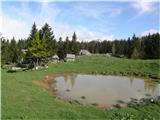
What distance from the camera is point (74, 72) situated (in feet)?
160

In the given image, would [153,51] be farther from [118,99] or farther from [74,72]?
[118,99]

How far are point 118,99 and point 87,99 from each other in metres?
3.47

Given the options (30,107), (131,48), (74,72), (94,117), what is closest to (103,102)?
(94,117)

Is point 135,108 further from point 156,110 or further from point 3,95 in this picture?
point 3,95

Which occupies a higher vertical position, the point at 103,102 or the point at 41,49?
the point at 41,49

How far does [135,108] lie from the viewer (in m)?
20.7

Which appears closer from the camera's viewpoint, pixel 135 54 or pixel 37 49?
pixel 37 49

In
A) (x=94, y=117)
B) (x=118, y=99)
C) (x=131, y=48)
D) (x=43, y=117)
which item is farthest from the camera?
(x=131, y=48)

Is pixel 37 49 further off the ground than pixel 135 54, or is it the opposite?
pixel 37 49

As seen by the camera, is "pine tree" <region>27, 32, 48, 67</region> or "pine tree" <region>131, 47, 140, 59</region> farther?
"pine tree" <region>131, 47, 140, 59</region>

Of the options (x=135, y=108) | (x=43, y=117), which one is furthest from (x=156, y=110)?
(x=43, y=117)

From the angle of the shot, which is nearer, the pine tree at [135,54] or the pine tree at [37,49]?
the pine tree at [37,49]

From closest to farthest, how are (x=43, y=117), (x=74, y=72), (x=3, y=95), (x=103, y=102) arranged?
(x=43, y=117) → (x=3, y=95) → (x=103, y=102) → (x=74, y=72)

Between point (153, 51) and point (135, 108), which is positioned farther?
point (153, 51)
